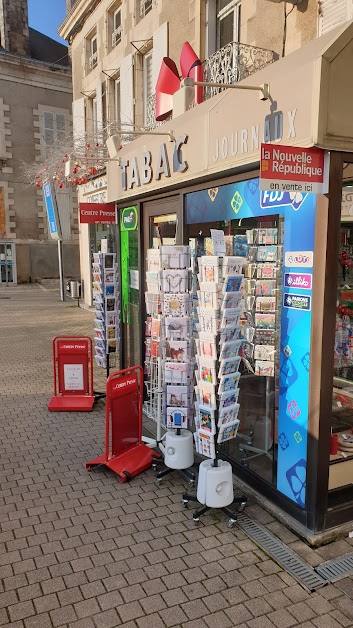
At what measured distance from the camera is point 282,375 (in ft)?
13.6

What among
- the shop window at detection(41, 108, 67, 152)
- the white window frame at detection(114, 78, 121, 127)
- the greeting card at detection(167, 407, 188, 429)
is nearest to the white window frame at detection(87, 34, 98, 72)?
the white window frame at detection(114, 78, 121, 127)

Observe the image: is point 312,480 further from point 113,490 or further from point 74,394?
point 74,394

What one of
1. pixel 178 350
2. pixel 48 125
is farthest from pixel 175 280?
pixel 48 125

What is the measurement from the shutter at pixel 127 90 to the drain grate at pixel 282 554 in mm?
9674

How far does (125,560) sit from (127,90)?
1087 cm

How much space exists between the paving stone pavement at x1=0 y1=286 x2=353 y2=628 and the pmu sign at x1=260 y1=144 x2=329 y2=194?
2761mm

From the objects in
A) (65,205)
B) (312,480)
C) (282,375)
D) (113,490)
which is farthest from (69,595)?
(65,205)

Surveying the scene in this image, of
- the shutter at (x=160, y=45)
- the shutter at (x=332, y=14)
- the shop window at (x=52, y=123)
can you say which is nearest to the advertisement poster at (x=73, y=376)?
the shutter at (x=332, y=14)

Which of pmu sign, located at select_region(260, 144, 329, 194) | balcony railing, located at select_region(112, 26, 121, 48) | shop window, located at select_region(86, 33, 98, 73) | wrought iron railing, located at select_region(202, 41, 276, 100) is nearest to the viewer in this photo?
pmu sign, located at select_region(260, 144, 329, 194)

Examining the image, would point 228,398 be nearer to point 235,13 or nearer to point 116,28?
point 235,13

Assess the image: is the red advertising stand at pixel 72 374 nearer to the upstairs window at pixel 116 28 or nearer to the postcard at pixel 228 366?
the postcard at pixel 228 366

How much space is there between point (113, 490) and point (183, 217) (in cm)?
309

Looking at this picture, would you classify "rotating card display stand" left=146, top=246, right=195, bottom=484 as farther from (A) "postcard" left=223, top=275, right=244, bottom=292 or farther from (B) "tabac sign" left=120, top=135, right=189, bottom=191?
(B) "tabac sign" left=120, top=135, right=189, bottom=191

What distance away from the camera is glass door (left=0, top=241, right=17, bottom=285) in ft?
82.5
